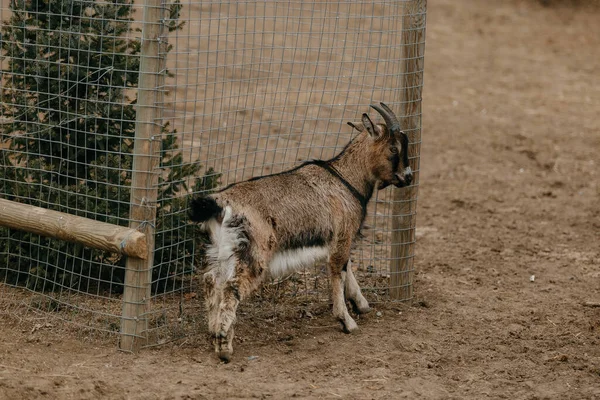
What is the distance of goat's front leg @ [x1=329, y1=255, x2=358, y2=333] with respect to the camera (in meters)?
7.71

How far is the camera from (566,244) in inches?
412

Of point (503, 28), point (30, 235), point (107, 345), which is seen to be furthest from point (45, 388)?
point (503, 28)

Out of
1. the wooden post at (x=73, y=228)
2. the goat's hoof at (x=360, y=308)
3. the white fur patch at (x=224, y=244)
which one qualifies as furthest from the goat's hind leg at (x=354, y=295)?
the wooden post at (x=73, y=228)

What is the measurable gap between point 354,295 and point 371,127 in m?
1.53

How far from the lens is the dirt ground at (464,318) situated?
6645 mm

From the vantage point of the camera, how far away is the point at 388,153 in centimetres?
795

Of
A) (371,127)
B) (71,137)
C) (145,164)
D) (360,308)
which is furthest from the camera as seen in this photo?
(360,308)

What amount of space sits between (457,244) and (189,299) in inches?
147

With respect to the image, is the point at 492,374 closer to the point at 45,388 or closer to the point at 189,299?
the point at 189,299

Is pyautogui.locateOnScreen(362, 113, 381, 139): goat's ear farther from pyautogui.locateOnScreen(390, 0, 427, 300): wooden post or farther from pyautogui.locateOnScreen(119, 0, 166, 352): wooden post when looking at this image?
pyautogui.locateOnScreen(119, 0, 166, 352): wooden post

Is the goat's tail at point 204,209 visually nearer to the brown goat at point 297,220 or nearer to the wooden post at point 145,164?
the brown goat at point 297,220

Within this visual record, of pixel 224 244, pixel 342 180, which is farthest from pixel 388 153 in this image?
pixel 224 244

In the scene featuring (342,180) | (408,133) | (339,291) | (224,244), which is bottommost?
(339,291)

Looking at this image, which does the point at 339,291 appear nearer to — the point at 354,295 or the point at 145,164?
the point at 354,295
